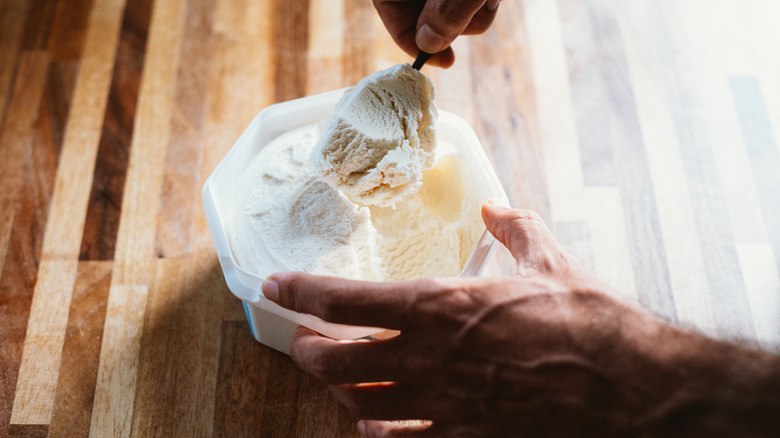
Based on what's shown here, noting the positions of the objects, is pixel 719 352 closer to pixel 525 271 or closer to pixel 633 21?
pixel 525 271

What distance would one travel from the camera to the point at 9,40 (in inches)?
52.8

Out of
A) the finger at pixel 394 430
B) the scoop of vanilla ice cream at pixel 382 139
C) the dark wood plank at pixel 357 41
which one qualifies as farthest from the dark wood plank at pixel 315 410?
the dark wood plank at pixel 357 41

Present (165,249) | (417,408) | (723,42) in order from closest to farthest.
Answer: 1. (417,408)
2. (165,249)
3. (723,42)

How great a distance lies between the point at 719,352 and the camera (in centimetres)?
59

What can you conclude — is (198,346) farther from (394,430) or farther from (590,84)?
(590,84)

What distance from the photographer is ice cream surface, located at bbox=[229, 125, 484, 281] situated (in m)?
0.89

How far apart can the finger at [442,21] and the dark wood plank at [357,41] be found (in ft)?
1.34

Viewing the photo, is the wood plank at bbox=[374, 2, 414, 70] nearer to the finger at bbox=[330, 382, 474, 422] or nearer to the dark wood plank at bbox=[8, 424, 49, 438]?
the finger at bbox=[330, 382, 474, 422]

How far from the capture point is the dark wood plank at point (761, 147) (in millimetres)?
1187

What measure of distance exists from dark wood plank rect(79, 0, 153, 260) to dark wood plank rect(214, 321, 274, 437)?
0.31 metres

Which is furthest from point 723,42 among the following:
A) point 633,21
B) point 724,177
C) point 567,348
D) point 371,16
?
point 567,348

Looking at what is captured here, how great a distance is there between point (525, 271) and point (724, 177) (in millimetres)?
733

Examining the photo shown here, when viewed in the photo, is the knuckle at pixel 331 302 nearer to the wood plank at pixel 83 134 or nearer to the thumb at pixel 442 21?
the thumb at pixel 442 21

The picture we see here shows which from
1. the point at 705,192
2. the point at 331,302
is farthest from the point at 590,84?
the point at 331,302
